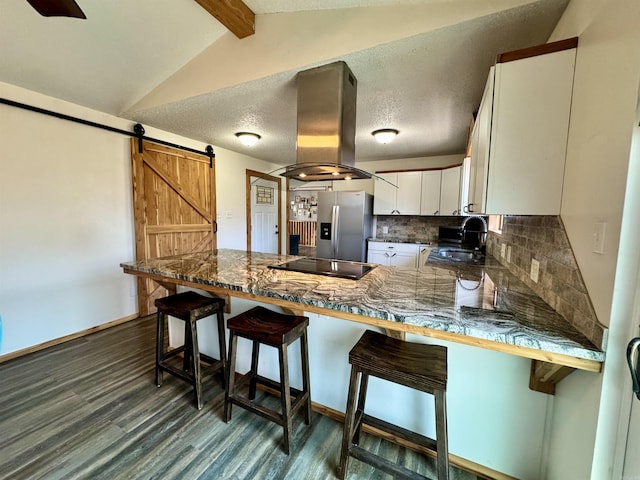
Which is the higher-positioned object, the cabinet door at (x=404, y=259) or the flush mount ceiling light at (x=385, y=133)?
the flush mount ceiling light at (x=385, y=133)

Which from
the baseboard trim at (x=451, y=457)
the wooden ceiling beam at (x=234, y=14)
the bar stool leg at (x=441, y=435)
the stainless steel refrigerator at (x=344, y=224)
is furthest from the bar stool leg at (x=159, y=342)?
the stainless steel refrigerator at (x=344, y=224)

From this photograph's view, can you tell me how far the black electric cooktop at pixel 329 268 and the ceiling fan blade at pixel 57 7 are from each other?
5.54ft

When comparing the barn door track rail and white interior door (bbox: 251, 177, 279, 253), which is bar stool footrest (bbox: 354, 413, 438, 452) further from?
white interior door (bbox: 251, 177, 279, 253)

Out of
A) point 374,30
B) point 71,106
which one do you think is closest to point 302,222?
point 71,106

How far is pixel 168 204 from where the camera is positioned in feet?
11.6

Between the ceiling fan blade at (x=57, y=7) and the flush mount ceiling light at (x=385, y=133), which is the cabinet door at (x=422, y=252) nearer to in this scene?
the flush mount ceiling light at (x=385, y=133)

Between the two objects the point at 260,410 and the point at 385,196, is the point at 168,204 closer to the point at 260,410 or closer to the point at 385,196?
the point at 260,410

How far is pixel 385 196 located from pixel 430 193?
0.73 meters

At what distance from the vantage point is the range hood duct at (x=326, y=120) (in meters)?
1.87

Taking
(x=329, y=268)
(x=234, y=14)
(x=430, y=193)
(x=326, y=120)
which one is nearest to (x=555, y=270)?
(x=329, y=268)

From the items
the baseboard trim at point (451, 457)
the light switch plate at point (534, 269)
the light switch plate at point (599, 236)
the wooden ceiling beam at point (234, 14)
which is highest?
the wooden ceiling beam at point (234, 14)

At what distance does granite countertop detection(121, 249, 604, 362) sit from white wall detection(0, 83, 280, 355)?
4.23ft

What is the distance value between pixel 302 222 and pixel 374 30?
7981mm

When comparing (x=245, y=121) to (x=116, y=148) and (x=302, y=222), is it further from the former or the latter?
(x=302, y=222)
